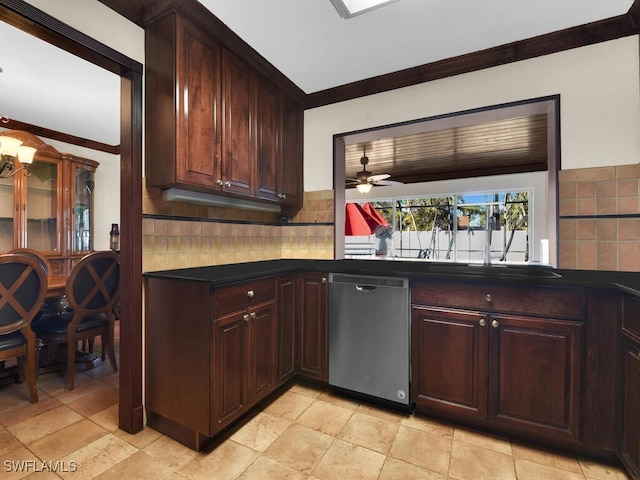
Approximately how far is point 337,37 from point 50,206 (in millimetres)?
3811

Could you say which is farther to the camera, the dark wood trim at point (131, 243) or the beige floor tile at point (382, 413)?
the beige floor tile at point (382, 413)

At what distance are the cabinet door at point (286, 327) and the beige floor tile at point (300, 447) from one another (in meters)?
0.40

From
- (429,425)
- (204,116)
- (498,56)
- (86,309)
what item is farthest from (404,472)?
(498,56)

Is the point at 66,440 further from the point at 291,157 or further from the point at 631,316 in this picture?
the point at 631,316

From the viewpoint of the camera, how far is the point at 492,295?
1.63m

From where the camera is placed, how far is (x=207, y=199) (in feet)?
6.46

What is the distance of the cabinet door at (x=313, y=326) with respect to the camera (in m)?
2.13

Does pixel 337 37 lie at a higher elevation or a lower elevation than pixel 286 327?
higher

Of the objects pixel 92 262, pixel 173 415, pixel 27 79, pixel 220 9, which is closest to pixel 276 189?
pixel 220 9

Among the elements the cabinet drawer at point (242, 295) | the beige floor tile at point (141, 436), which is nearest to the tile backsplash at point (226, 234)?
the cabinet drawer at point (242, 295)

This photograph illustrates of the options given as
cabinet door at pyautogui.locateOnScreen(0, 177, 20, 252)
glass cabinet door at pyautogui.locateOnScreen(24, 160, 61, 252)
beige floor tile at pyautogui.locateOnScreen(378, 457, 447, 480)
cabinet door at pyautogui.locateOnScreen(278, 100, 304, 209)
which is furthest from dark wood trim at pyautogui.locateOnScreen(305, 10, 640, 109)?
cabinet door at pyautogui.locateOnScreen(0, 177, 20, 252)

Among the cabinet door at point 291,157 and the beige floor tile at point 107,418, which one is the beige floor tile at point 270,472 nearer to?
the beige floor tile at point 107,418

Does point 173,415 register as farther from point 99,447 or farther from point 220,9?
point 220,9

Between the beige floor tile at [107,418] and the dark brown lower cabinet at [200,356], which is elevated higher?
the dark brown lower cabinet at [200,356]
